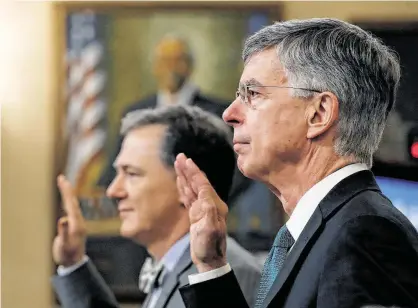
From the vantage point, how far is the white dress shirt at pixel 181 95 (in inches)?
126

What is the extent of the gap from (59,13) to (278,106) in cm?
216

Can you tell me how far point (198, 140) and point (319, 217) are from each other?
90 centimetres

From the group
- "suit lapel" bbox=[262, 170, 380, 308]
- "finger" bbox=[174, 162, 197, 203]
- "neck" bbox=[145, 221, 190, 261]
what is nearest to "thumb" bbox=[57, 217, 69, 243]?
"neck" bbox=[145, 221, 190, 261]

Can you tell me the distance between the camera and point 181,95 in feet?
10.6

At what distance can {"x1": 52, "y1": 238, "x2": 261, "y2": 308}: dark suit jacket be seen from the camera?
179 cm

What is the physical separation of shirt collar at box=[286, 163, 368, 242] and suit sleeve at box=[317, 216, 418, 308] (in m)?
0.16

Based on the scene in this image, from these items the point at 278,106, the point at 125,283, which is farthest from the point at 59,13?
the point at 278,106

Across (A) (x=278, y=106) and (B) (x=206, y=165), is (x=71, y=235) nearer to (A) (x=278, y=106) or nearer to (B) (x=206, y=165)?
(B) (x=206, y=165)

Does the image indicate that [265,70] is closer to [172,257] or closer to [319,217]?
[319,217]

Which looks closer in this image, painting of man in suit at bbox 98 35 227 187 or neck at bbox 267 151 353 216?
neck at bbox 267 151 353 216

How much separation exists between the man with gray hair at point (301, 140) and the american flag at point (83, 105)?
1952 mm

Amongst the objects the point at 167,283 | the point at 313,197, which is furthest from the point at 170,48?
the point at 313,197

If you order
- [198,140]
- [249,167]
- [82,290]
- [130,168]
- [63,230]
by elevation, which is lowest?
[82,290]

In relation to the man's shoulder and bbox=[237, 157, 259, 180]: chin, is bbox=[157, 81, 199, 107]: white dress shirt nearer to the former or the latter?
bbox=[237, 157, 259, 180]: chin
